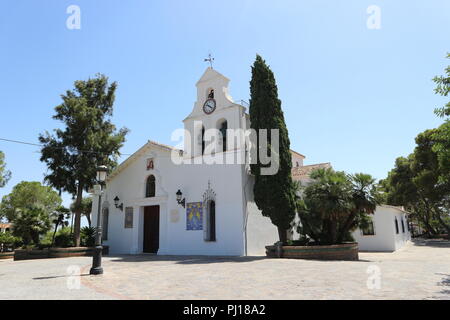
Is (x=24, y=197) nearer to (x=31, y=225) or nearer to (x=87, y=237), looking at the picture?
(x=31, y=225)

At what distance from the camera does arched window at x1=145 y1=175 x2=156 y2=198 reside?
66.6ft

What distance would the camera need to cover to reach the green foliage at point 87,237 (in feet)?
67.6

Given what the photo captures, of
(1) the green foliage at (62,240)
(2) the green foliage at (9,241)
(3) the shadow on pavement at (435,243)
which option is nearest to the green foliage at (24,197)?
(2) the green foliage at (9,241)

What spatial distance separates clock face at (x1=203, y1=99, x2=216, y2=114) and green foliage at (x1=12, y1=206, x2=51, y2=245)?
12.7m

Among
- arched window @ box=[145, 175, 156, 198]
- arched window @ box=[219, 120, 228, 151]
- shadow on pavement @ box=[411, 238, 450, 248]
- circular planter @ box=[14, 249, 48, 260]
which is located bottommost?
shadow on pavement @ box=[411, 238, 450, 248]

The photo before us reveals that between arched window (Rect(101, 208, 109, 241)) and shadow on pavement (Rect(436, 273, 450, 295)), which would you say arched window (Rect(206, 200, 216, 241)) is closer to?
arched window (Rect(101, 208, 109, 241))

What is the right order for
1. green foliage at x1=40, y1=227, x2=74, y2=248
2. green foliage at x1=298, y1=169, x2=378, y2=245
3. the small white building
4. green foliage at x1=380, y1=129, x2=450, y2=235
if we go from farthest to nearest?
green foliage at x1=380, y1=129, x2=450, y2=235 → the small white building → green foliage at x1=40, y1=227, x2=74, y2=248 → green foliage at x1=298, y1=169, x2=378, y2=245

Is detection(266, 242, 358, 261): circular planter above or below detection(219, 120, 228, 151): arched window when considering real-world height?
below

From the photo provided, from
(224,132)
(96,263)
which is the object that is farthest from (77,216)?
(224,132)

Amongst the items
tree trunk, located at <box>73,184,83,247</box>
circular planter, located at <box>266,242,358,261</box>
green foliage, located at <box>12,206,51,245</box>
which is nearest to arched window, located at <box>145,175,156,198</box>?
tree trunk, located at <box>73,184,83,247</box>

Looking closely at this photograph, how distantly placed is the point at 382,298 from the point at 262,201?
9.79 metres

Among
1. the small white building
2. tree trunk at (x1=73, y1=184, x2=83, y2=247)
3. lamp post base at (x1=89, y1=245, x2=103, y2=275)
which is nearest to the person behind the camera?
lamp post base at (x1=89, y1=245, x2=103, y2=275)

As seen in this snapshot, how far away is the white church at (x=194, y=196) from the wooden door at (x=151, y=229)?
6cm
